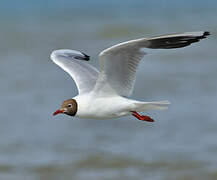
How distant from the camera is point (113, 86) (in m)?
6.23

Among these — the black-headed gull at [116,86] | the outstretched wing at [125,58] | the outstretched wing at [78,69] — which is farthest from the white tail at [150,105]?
the outstretched wing at [78,69]

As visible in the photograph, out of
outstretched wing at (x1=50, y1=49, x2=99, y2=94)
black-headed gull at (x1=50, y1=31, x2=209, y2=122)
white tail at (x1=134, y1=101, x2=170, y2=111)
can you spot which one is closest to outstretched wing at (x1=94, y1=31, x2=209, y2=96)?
black-headed gull at (x1=50, y1=31, x2=209, y2=122)

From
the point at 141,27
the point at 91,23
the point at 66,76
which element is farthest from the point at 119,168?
the point at 91,23

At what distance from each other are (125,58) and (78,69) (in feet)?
3.70

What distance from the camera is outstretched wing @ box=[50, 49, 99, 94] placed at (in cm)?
655

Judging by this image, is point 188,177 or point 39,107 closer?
point 188,177

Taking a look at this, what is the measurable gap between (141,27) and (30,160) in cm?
1359

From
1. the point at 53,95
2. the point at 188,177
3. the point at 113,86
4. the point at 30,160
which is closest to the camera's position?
the point at 113,86

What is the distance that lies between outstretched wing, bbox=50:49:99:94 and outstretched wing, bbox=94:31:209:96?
0.32 m

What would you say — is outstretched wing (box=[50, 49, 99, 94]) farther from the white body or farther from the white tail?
the white tail

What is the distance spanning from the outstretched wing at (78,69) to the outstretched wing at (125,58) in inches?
12.5

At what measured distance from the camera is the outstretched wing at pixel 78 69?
6551 millimetres

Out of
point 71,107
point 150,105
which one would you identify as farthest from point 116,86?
point 71,107

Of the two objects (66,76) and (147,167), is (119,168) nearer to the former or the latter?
(147,167)
